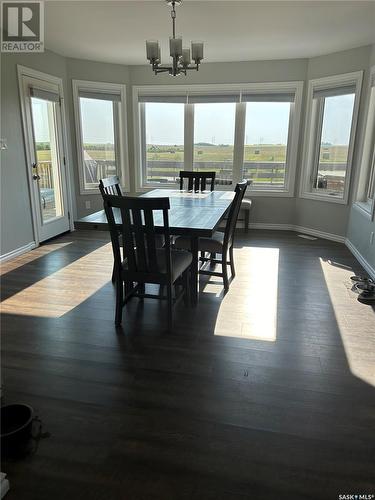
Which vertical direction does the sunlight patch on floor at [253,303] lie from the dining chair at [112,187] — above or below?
below

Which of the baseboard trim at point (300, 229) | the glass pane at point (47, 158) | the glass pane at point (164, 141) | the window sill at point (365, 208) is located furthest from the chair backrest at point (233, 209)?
the glass pane at point (164, 141)

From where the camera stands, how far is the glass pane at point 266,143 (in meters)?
5.59

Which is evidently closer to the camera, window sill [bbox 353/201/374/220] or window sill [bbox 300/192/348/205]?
window sill [bbox 353/201/374/220]

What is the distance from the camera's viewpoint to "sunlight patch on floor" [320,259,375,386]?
2.24m

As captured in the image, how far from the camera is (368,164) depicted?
180 inches

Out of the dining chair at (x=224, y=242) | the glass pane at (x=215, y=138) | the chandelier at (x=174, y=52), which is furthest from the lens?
the glass pane at (x=215, y=138)

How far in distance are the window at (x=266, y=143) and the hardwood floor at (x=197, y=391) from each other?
2.76 metres

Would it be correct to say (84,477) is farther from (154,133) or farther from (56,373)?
(154,133)

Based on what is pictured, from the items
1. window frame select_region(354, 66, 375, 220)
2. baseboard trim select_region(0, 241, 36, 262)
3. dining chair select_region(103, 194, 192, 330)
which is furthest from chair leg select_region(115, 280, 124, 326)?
window frame select_region(354, 66, 375, 220)

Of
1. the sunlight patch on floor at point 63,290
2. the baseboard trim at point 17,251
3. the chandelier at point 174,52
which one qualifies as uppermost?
the chandelier at point 174,52

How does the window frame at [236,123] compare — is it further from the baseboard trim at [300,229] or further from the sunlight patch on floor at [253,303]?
the sunlight patch on floor at [253,303]

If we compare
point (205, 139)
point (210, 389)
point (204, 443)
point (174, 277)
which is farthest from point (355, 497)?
point (205, 139)

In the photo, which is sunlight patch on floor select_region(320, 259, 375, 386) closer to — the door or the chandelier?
the chandelier

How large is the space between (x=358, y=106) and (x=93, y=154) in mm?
3993
